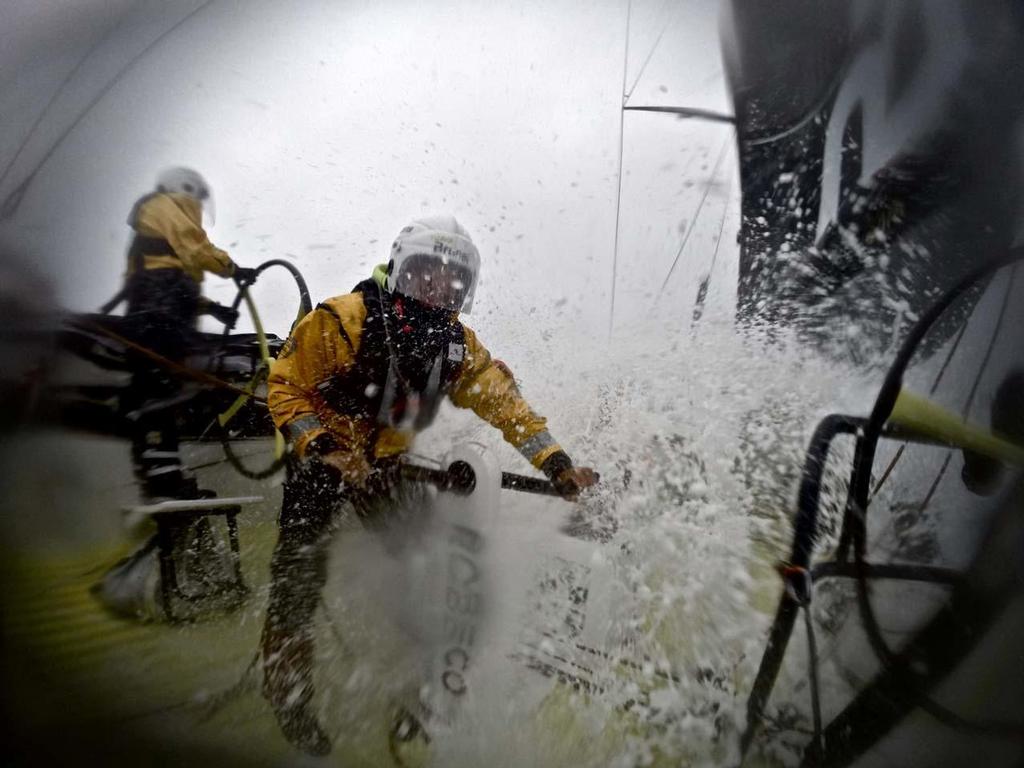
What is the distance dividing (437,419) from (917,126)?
1122 mm

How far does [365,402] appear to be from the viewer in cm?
132

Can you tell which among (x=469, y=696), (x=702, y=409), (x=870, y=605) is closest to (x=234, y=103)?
(x=702, y=409)

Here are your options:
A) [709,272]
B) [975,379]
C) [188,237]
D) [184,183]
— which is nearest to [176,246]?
[188,237]

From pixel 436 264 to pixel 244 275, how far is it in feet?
1.26

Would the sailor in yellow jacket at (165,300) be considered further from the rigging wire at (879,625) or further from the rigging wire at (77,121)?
the rigging wire at (879,625)

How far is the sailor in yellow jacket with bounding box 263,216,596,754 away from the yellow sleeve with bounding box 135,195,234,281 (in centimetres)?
22

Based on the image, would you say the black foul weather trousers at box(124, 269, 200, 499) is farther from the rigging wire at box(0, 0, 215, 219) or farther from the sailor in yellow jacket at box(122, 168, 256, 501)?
the rigging wire at box(0, 0, 215, 219)

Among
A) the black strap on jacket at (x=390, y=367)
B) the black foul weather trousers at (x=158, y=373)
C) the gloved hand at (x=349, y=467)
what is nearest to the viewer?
the black foul weather trousers at (x=158, y=373)

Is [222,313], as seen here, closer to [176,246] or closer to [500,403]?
[176,246]

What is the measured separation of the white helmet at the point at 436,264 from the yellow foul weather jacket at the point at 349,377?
0.28 feet

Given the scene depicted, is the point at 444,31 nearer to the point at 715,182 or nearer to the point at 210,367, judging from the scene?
the point at 715,182

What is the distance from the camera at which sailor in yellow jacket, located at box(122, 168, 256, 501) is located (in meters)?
1.05

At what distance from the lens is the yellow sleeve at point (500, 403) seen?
1.18 metres

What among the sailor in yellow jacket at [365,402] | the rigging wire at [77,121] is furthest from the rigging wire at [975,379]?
the rigging wire at [77,121]
